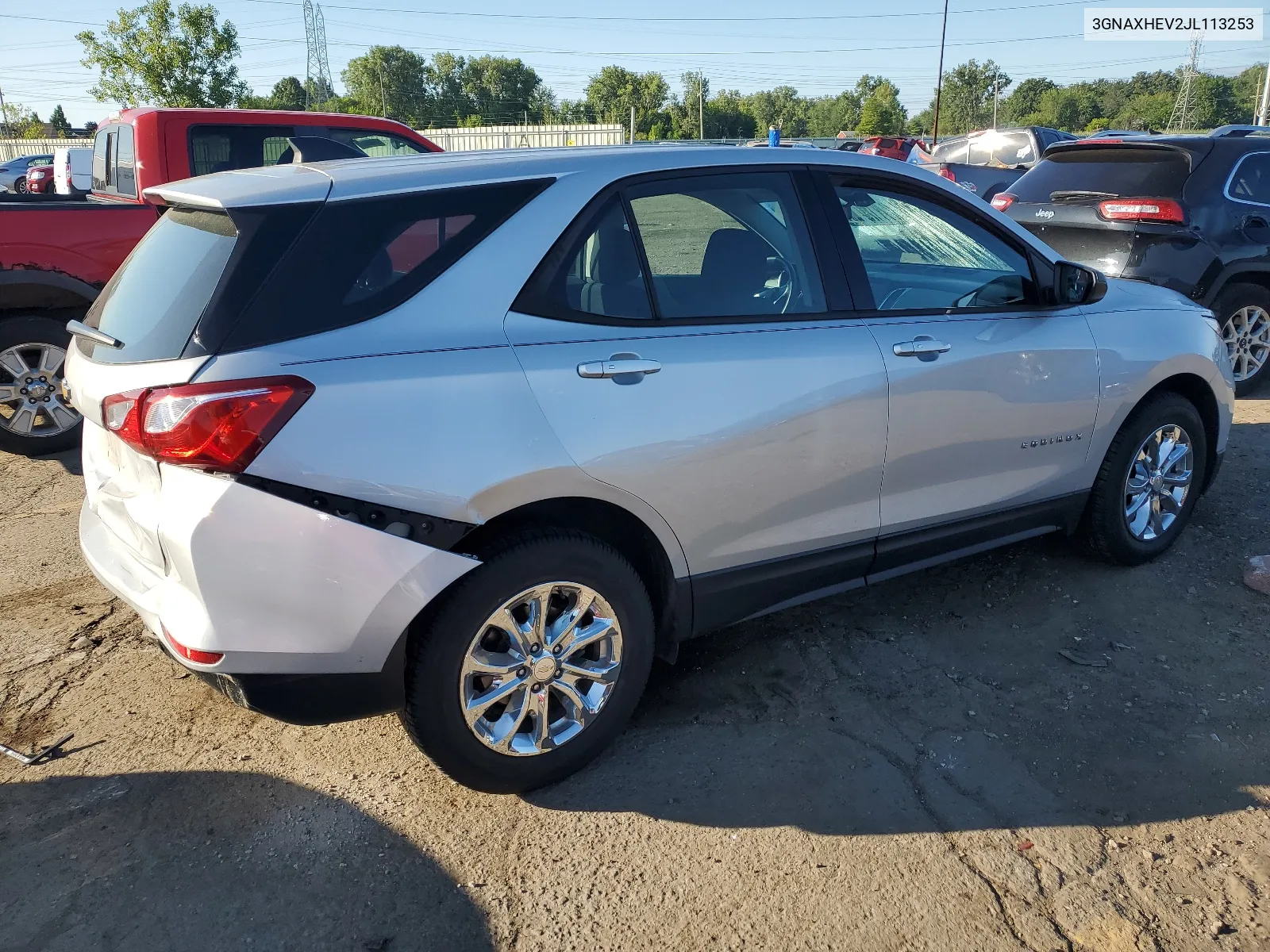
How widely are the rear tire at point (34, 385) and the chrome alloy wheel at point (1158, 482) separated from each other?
19.3 ft

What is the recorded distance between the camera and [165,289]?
8.79 ft

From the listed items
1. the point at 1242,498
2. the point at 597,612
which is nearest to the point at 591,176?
the point at 597,612

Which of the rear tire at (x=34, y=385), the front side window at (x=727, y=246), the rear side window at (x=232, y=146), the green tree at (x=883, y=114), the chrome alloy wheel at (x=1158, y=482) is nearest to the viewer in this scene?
the front side window at (x=727, y=246)

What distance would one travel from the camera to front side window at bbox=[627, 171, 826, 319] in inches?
120

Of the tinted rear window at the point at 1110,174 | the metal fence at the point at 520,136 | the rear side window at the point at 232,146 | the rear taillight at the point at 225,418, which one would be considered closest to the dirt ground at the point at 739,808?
the rear taillight at the point at 225,418

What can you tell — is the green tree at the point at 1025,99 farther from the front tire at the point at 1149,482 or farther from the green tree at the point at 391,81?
the front tire at the point at 1149,482

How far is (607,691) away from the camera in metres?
2.96

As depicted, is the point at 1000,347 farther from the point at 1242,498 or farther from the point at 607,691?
the point at 1242,498

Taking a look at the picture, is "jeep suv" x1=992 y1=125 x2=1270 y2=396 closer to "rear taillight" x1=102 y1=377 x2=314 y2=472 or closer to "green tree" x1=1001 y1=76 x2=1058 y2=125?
"rear taillight" x1=102 y1=377 x2=314 y2=472

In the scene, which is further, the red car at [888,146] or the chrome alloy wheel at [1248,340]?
the red car at [888,146]

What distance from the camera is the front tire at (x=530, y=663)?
262 cm

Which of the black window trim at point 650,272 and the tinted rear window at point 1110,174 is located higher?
the tinted rear window at point 1110,174

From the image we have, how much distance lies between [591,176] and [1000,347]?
170cm

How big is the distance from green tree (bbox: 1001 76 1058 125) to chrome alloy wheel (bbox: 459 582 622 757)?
105490 mm
